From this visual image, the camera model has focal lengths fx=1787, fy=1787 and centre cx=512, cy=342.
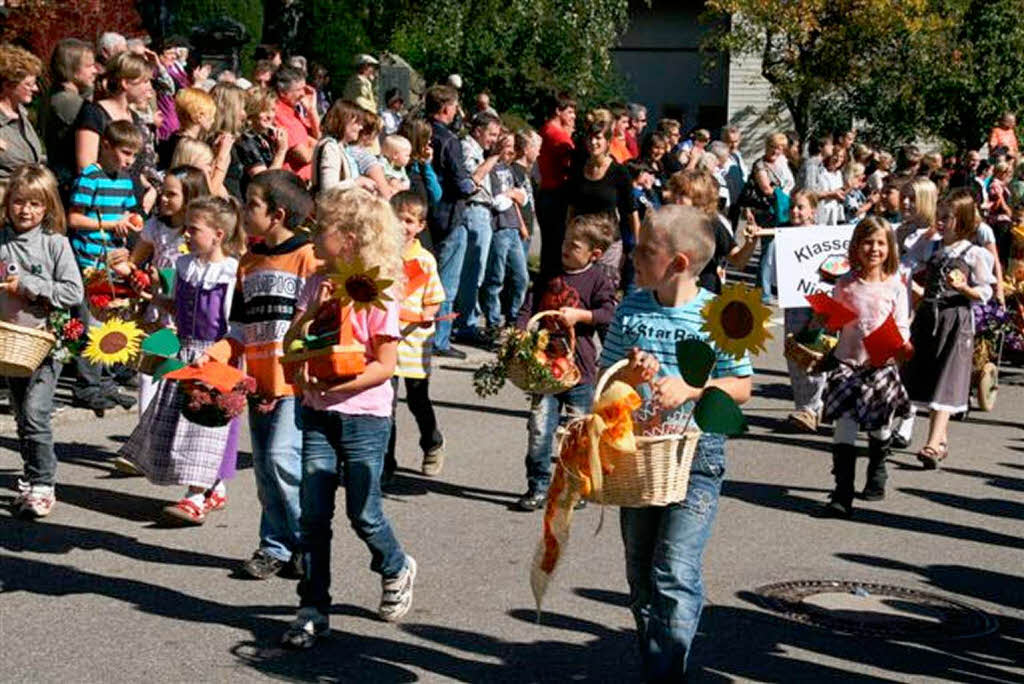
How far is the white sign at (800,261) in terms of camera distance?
12220mm

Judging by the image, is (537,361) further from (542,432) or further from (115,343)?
(115,343)

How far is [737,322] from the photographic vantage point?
5.74 meters

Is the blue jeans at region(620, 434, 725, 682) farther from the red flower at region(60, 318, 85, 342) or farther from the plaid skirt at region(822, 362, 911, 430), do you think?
the plaid skirt at region(822, 362, 911, 430)

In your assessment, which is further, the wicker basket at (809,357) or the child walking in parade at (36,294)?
the wicker basket at (809,357)

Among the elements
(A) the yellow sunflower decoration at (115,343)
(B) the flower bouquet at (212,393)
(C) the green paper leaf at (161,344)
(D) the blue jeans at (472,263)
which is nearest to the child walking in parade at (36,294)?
(A) the yellow sunflower decoration at (115,343)

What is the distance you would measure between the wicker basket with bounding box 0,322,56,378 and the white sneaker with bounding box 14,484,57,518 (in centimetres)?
67

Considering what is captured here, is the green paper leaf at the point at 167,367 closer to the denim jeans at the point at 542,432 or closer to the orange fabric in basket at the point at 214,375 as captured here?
the orange fabric in basket at the point at 214,375

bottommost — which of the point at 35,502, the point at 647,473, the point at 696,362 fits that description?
the point at 35,502

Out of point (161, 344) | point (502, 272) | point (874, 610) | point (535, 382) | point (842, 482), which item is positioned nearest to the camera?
point (161, 344)

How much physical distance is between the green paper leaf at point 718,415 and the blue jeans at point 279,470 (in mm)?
2336

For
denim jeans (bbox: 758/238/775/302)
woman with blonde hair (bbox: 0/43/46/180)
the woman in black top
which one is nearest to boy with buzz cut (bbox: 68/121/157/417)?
woman with blonde hair (bbox: 0/43/46/180)

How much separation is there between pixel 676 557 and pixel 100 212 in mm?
6096

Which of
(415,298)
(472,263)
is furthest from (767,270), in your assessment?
(415,298)

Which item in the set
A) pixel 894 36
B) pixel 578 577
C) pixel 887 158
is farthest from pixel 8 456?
pixel 894 36
